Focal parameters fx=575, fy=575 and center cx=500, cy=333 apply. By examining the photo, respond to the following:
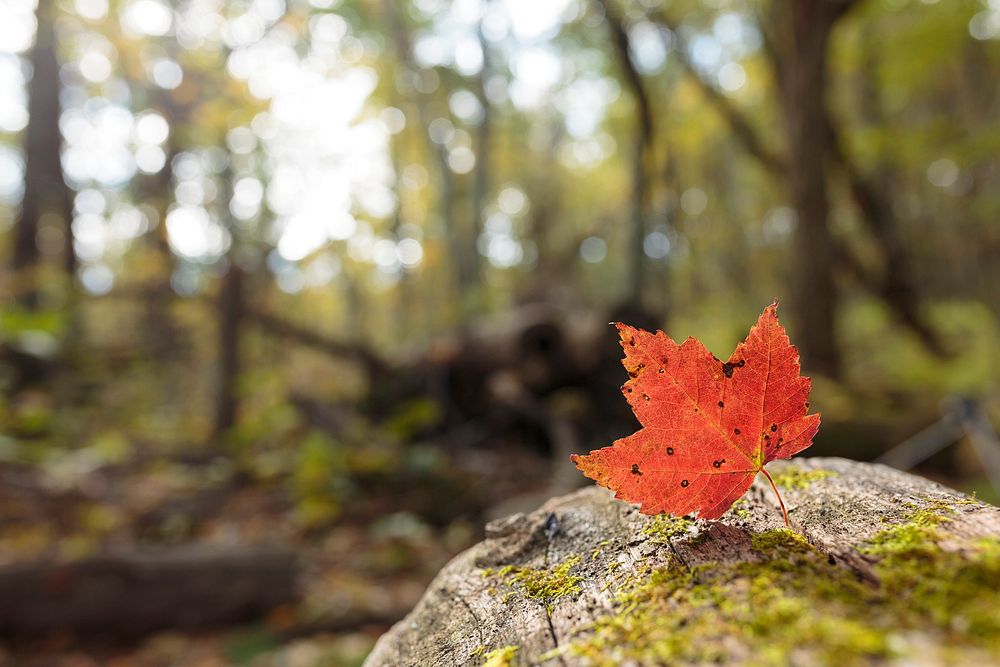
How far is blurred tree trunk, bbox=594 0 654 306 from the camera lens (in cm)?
552

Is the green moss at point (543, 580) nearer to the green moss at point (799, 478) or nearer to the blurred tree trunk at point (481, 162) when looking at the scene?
the green moss at point (799, 478)

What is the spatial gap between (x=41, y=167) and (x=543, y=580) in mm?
10573

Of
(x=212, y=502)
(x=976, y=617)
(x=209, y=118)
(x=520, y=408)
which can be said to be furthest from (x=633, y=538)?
(x=209, y=118)

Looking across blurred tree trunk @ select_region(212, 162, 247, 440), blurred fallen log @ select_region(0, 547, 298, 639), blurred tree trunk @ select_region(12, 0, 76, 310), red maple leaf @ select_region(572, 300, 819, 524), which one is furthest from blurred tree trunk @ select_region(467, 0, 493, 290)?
red maple leaf @ select_region(572, 300, 819, 524)

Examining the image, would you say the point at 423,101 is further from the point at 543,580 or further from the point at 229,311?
the point at 543,580

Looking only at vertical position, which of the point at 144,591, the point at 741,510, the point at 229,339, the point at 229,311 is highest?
the point at 229,311

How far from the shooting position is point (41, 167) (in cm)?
845

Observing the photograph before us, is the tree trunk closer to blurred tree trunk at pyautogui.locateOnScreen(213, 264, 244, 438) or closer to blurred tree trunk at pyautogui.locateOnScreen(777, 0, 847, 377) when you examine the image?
blurred tree trunk at pyautogui.locateOnScreen(777, 0, 847, 377)

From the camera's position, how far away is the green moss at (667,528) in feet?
2.81

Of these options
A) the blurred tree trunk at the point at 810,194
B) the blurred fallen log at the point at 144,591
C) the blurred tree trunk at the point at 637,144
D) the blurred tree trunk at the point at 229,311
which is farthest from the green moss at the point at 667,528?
the blurred tree trunk at the point at 810,194

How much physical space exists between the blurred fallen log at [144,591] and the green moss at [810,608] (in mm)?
3326

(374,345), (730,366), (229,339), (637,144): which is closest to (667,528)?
(730,366)

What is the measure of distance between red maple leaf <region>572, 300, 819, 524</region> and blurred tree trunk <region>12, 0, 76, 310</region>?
945cm

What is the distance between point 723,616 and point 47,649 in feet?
12.7
